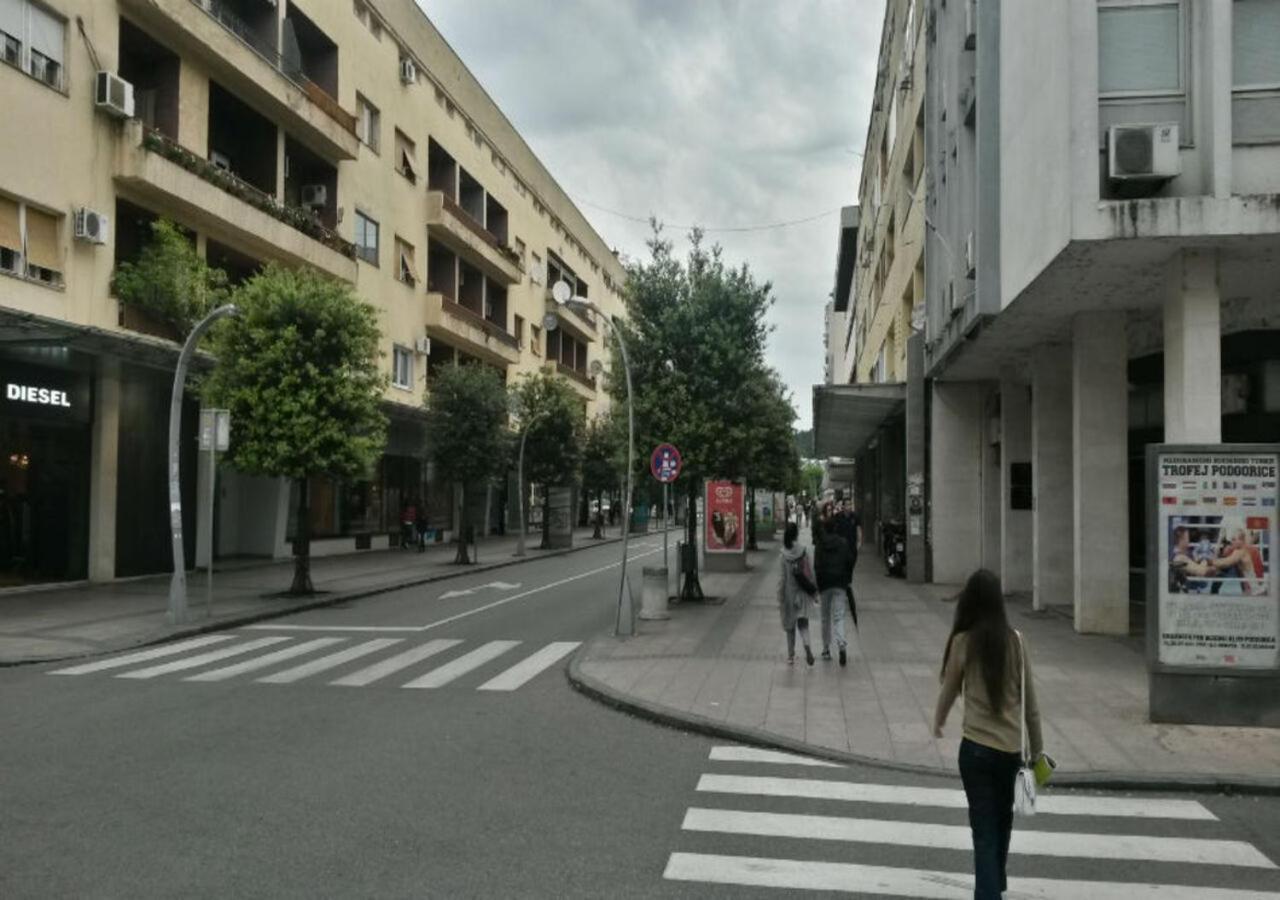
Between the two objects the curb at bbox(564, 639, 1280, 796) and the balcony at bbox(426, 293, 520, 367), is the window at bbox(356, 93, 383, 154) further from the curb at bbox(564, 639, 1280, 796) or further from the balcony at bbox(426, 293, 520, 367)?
the curb at bbox(564, 639, 1280, 796)

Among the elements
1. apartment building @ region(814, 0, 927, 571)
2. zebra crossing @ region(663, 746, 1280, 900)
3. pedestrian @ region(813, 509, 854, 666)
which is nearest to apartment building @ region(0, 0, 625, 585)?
pedestrian @ region(813, 509, 854, 666)

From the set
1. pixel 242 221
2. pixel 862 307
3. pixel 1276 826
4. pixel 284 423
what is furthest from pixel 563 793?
pixel 862 307

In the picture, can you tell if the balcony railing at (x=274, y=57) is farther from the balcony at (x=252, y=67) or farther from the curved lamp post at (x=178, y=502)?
the curved lamp post at (x=178, y=502)

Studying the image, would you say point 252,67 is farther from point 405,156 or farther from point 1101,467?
point 1101,467

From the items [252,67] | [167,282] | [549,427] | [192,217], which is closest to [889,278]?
[549,427]

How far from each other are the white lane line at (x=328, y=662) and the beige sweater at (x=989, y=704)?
8821mm

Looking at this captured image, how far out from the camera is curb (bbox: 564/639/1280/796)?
7.54 meters

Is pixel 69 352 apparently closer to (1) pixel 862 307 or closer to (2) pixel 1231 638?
(2) pixel 1231 638

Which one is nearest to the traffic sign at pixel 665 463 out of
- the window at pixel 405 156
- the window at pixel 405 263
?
the window at pixel 405 263

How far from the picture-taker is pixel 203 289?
2228 centimetres

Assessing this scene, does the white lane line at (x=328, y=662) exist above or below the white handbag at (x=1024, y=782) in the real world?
below

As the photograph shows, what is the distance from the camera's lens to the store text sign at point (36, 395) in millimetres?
19406

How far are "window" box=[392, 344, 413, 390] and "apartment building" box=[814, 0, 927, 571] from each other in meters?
14.6

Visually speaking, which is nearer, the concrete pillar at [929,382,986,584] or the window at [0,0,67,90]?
the window at [0,0,67,90]
